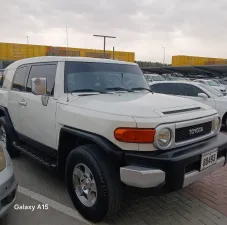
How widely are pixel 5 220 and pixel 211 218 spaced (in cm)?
244

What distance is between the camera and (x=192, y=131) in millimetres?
3059

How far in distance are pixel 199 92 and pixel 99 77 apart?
566 centimetres

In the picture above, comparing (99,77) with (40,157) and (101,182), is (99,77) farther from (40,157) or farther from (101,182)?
(101,182)

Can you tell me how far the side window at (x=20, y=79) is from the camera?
4707 mm

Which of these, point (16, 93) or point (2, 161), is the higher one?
point (16, 93)

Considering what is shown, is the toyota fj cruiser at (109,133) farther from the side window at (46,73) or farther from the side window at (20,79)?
the side window at (20,79)

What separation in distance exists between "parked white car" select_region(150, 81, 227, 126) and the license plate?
5422mm

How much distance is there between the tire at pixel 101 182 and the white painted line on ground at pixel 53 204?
0.15 meters

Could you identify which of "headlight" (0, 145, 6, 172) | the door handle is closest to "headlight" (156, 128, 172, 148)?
"headlight" (0, 145, 6, 172)

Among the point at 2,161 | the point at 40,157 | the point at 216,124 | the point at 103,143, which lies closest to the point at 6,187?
the point at 2,161

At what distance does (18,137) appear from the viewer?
4832mm

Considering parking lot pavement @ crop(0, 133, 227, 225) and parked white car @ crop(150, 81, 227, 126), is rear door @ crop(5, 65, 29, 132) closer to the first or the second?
parking lot pavement @ crop(0, 133, 227, 225)

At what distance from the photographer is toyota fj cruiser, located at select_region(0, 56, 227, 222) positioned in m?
2.68

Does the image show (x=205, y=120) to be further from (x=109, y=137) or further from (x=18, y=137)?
(x=18, y=137)
